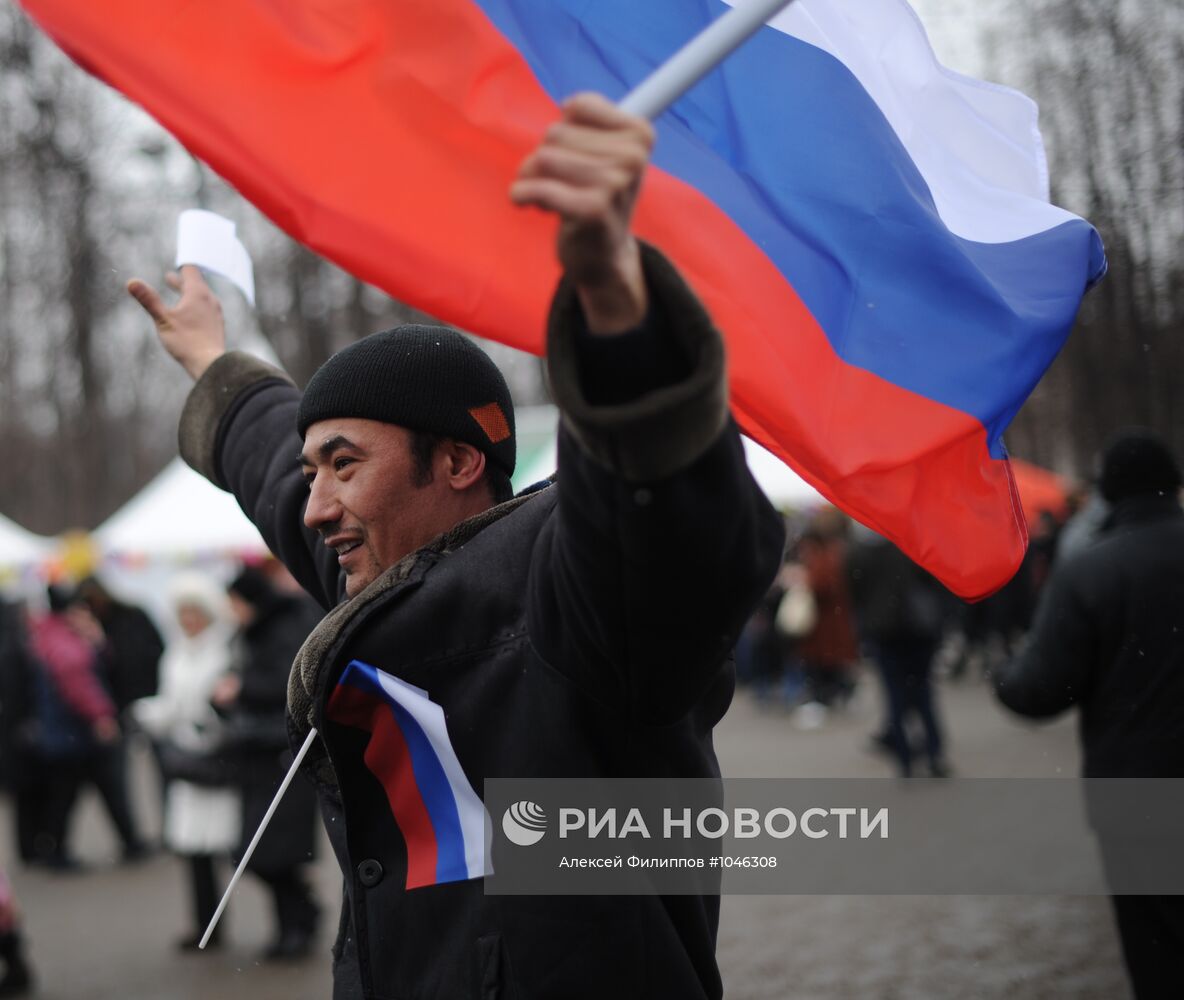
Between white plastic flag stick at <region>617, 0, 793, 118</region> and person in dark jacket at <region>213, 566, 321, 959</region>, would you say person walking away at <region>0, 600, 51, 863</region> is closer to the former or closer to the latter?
person in dark jacket at <region>213, 566, 321, 959</region>

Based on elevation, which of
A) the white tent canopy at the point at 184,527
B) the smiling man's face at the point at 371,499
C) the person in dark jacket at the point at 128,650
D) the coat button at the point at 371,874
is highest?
the white tent canopy at the point at 184,527

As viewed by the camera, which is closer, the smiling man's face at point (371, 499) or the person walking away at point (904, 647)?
the smiling man's face at point (371, 499)

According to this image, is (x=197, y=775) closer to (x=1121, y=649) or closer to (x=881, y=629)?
(x=1121, y=649)

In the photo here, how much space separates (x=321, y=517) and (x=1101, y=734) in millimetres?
3032

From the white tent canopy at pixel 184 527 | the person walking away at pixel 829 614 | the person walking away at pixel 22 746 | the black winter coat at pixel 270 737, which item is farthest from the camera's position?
the white tent canopy at pixel 184 527

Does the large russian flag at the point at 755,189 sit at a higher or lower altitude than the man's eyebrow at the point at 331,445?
higher

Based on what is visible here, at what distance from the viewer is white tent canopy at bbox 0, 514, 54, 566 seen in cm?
1697

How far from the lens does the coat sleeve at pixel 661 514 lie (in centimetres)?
160

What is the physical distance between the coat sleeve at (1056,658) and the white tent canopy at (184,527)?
38.6ft

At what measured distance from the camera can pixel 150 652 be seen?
33.6ft

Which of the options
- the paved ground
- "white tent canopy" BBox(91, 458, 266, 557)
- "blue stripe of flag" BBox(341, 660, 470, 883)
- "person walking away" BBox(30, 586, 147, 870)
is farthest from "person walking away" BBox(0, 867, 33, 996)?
"white tent canopy" BBox(91, 458, 266, 557)

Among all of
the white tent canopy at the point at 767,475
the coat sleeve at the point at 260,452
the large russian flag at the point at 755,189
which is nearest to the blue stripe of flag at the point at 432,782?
the coat sleeve at the point at 260,452

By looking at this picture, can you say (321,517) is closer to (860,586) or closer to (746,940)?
(746,940)

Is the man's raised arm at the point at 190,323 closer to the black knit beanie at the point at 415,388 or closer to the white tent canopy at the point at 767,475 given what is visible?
the black knit beanie at the point at 415,388
